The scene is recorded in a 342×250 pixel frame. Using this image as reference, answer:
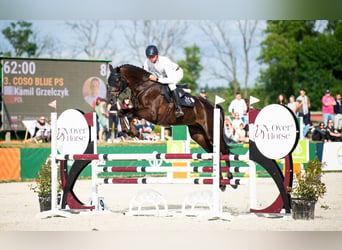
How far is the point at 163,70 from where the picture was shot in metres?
8.47

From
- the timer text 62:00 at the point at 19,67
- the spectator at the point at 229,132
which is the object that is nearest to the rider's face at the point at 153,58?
the spectator at the point at 229,132

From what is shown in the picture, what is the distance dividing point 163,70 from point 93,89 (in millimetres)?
10118

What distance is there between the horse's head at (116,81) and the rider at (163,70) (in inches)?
16.7

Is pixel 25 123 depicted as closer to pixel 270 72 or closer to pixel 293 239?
pixel 293 239

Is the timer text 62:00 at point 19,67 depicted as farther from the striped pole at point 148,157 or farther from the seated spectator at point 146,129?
the striped pole at point 148,157

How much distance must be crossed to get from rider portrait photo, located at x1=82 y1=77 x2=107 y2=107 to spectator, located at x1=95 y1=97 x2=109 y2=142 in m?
1.60

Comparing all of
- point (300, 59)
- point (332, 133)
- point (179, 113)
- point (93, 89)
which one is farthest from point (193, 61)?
point (179, 113)

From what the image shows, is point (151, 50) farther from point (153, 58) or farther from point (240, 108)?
point (240, 108)

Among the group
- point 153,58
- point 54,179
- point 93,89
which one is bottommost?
point 54,179

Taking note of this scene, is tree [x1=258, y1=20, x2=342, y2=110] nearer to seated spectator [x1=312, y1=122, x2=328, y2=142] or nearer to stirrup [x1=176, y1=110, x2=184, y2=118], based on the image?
seated spectator [x1=312, y1=122, x2=328, y2=142]

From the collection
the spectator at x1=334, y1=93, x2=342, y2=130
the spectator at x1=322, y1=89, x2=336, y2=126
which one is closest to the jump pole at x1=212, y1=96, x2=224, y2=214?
the spectator at x1=322, y1=89, x2=336, y2=126

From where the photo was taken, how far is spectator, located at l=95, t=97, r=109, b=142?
53.6 feet

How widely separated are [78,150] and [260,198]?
345cm

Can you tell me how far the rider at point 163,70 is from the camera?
828 cm
